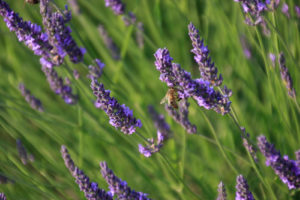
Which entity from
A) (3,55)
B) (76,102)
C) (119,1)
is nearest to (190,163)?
(76,102)

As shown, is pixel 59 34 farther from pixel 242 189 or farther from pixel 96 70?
pixel 242 189

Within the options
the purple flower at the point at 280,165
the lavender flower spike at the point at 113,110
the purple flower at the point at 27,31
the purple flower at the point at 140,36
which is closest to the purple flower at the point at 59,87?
the purple flower at the point at 27,31

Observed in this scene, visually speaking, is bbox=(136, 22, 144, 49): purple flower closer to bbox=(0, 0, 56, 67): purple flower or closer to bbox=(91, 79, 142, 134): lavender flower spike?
bbox=(0, 0, 56, 67): purple flower

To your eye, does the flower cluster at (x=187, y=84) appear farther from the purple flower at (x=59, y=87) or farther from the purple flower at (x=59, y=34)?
the purple flower at (x=59, y=87)

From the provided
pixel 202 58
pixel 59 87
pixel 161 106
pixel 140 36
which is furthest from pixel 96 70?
pixel 161 106

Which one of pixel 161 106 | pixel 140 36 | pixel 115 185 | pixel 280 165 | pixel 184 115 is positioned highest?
pixel 140 36

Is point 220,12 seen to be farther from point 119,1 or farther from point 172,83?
point 172,83

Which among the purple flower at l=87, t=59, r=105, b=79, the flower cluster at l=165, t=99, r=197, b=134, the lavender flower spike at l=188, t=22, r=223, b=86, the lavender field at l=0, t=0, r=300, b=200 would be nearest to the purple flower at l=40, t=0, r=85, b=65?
the lavender field at l=0, t=0, r=300, b=200

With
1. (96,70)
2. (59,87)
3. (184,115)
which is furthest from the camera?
(59,87)
